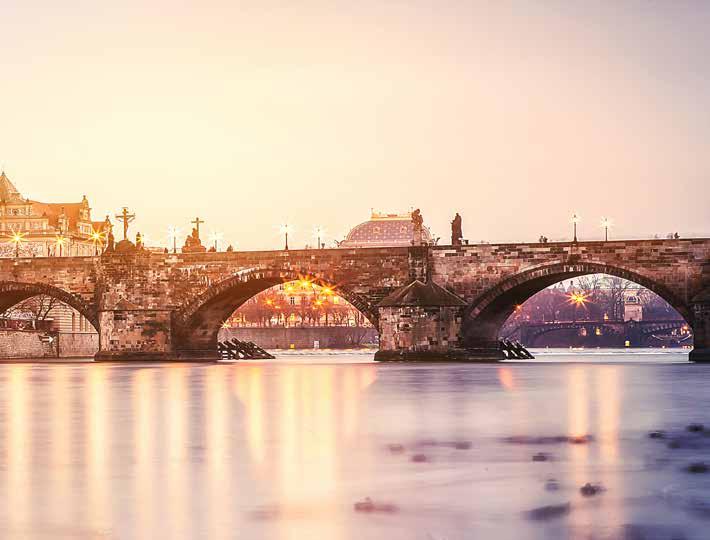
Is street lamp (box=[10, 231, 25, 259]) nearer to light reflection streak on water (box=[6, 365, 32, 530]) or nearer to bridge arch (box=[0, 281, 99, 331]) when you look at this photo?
bridge arch (box=[0, 281, 99, 331])

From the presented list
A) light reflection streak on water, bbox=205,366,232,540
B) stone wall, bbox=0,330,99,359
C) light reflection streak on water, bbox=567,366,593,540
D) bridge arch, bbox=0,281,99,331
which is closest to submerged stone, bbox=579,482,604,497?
light reflection streak on water, bbox=567,366,593,540

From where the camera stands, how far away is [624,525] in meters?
10.0

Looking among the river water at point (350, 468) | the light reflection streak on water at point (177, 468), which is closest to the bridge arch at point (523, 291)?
the river water at point (350, 468)

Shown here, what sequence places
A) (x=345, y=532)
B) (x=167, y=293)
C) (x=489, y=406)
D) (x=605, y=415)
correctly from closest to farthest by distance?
(x=345, y=532), (x=605, y=415), (x=489, y=406), (x=167, y=293)

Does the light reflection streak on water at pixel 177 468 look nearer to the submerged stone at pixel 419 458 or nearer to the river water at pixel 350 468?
the river water at pixel 350 468

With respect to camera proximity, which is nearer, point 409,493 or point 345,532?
point 345,532

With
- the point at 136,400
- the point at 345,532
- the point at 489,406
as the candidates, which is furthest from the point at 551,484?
the point at 136,400

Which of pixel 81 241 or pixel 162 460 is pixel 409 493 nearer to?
pixel 162 460

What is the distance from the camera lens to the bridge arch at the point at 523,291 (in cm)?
5794

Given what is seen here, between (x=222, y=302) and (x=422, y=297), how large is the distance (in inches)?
552

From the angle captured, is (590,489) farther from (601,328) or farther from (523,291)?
(601,328)

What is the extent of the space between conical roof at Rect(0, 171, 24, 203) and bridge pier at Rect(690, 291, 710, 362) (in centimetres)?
11727

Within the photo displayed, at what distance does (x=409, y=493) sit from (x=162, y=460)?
388cm

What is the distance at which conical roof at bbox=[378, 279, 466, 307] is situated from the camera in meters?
60.4
